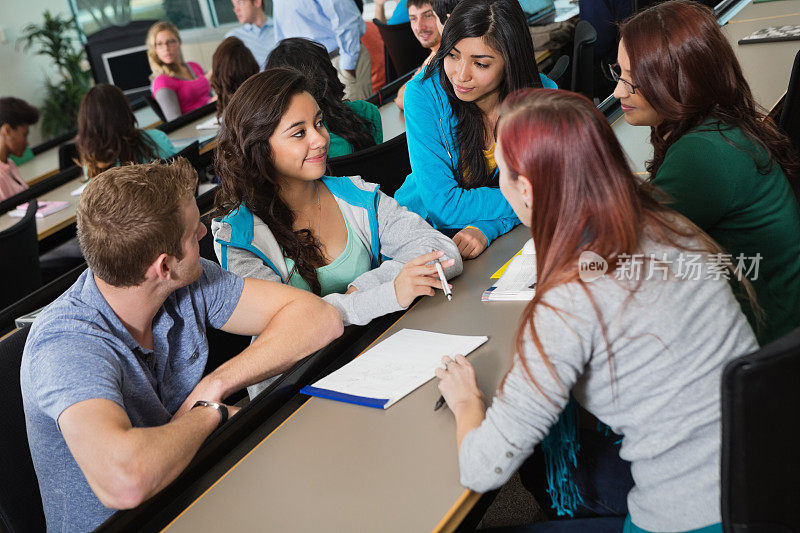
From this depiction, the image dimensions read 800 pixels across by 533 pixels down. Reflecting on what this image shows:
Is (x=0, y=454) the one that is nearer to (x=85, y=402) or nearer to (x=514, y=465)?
(x=85, y=402)

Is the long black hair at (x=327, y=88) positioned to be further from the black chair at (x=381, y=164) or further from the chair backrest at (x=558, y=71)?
the chair backrest at (x=558, y=71)

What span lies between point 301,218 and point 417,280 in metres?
0.44

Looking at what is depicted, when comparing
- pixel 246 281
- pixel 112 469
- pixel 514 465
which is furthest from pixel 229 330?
pixel 514 465

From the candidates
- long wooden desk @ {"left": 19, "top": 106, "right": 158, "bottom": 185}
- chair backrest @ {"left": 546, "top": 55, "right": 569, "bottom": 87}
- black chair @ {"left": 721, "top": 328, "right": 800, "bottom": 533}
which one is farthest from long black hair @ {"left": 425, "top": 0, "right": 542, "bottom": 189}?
long wooden desk @ {"left": 19, "top": 106, "right": 158, "bottom": 185}

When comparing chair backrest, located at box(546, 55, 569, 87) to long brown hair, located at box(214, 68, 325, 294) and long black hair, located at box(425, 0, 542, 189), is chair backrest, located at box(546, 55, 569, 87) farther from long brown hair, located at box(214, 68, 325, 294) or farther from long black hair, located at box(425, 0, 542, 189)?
long brown hair, located at box(214, 68, 325, 294)

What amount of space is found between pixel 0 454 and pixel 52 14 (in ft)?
23.7

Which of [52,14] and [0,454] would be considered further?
[52,14]

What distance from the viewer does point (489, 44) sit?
223 centimetres

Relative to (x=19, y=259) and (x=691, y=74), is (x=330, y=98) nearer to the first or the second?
(x=19, y=259)

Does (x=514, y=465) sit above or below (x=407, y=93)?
below

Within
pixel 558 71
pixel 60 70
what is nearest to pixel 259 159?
pixel 558 71

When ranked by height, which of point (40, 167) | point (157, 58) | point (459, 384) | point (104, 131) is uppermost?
point (157, 58)

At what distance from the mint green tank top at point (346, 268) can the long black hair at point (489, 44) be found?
0.51m

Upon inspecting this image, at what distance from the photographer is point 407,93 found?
235 cm
